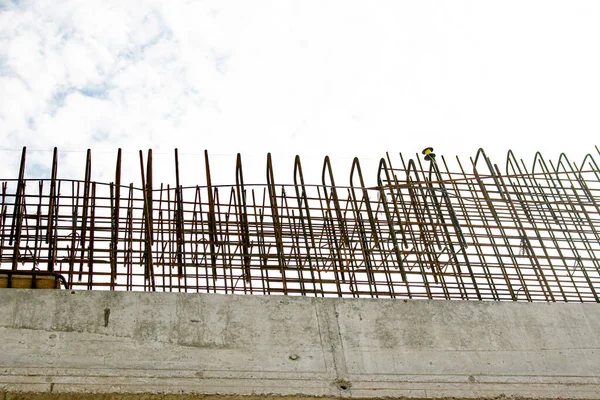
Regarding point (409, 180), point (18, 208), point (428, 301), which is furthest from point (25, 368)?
point (409, 180)

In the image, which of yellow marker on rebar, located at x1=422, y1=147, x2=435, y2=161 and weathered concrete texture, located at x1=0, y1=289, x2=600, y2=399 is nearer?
weathered concrete texture, located at x1=0, y1=289, x2=600, y2=399

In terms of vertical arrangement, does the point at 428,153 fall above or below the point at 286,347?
above

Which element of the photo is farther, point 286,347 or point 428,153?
point 428,153

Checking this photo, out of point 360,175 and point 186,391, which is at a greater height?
point 360,175

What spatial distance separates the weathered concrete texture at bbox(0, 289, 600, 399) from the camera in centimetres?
352

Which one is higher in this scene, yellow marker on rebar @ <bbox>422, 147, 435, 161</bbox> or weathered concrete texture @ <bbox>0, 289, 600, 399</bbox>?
yellow marker on rebar @ <bbox>422, 147, 435, 161</bbox>

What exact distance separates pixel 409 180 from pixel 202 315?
2.65 metres

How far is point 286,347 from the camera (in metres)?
A: 3.82

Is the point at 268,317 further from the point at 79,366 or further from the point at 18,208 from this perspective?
the point at 18,208

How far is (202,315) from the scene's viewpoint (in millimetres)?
3861

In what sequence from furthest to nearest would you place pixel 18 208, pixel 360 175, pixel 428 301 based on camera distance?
pixel 360 175 → pixel 18 208 → pixel 428 301

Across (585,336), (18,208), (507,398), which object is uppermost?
(18,208)

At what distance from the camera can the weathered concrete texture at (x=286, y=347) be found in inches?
139

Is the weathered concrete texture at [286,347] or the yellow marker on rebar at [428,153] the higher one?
the yellow marker on rebar at [428,153]
